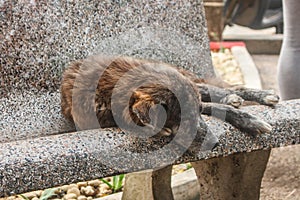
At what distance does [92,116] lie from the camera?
7.45ft

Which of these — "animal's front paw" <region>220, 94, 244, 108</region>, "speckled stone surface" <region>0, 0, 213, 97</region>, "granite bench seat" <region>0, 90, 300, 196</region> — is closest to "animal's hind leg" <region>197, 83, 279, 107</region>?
"animal's front paw" <region>220, 94, 244, 108</region>

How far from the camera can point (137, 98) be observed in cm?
212

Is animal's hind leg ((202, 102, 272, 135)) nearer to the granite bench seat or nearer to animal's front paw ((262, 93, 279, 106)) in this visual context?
the granite bench seat

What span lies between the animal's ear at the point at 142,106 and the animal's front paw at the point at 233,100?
415 millimetres

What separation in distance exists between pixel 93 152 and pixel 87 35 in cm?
102

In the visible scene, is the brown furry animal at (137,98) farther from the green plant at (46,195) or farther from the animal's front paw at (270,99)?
the green plant at (46,195)

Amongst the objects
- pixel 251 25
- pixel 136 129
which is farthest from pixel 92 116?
pixel 251 25

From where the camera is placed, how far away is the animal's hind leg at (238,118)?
82.0 inches

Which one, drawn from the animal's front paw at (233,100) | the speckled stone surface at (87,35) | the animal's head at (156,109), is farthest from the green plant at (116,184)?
the animal's head at (156,109)

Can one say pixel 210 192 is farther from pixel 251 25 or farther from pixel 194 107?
pixel 251 25

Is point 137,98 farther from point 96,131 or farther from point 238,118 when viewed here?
point 238,118

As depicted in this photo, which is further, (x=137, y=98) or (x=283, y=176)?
(x=283, y=176)

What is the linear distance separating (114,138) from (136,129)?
10 cm

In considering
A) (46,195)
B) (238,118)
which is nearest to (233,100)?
(238,118)
